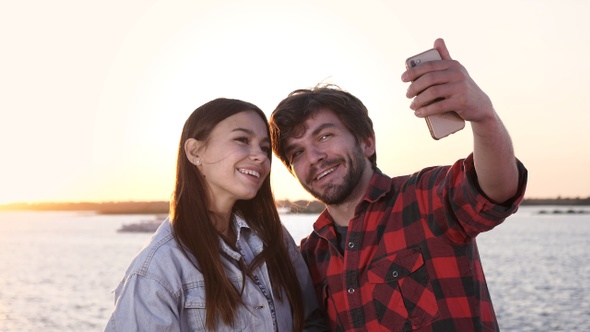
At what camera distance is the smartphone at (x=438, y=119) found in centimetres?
228

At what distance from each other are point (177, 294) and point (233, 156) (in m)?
0.78

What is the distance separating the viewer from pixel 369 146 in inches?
157

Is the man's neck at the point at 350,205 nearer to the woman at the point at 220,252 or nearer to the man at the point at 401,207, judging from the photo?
the man at the point at 401,207

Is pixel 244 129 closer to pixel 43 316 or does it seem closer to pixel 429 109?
pixel 429 109

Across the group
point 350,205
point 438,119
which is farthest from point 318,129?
point 438,119

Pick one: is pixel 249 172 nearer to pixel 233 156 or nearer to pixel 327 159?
pixel 233 156

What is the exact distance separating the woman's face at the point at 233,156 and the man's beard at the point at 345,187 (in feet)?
1.30

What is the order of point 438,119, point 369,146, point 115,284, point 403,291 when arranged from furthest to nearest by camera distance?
point 115,284, point 369,146, point 403,291, point 438,119

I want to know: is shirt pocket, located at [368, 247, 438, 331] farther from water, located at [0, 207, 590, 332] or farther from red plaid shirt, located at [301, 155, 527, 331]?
water, located at [0, 207, 590, 332]

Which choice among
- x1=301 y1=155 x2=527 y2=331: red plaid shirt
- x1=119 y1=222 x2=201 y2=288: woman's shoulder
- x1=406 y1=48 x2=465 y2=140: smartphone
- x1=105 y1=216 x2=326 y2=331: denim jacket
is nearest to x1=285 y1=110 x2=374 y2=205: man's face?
x1=301 y1=155 x2=527 y2=331: red plaid shirt

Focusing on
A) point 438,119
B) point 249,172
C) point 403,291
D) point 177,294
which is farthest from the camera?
point 249,172

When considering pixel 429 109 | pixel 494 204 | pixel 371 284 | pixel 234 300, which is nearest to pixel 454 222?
pixel 494 204

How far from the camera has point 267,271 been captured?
3.54 meters

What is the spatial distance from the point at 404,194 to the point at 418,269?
0.42m
